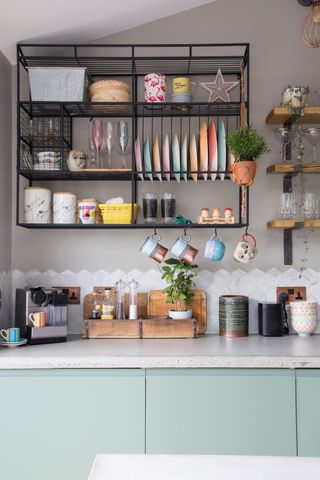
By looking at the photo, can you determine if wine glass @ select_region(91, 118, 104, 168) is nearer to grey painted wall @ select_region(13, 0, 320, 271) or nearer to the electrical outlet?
grey painted wall @ select_region(13, 0, 320, 271)

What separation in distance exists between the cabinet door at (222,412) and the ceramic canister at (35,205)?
105 cm

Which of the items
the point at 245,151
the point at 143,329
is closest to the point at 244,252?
the point at 245,151

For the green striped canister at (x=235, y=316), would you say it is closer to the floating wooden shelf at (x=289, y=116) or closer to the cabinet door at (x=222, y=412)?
the cabinet door at (x=222, y=412)

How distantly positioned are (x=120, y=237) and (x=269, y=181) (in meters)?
0.89

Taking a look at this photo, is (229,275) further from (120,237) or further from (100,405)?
(100,405)

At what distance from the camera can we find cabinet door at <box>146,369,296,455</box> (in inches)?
86.1

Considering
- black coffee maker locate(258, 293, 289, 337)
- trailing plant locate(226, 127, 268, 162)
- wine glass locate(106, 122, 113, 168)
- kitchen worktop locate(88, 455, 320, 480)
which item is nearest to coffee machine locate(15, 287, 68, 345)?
wine glass locate(106, 122, 113, 168)

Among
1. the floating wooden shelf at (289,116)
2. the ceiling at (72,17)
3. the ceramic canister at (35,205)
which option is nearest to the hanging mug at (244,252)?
the floating wooden shelf at (289,116)

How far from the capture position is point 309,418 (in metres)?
2.19

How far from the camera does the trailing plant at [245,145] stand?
2.53 m

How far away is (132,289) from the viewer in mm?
2838

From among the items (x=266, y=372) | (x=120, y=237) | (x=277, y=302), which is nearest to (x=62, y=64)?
(x=120, y=237)

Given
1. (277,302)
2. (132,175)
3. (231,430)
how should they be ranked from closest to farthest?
1. (231,430)
2. (132,175)
3. (277,302)

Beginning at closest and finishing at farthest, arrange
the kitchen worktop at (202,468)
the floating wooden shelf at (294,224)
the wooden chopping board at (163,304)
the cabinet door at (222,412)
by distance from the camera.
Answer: the kitchen worktop at (202,468), the cabinet door at (222,412), the floating wooden shelf at (294,224), the wooden chopping board at (163,304)
